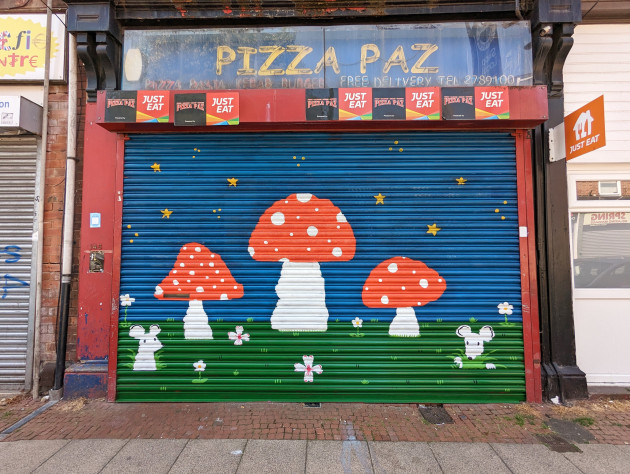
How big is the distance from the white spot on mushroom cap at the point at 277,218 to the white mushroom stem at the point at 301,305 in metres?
0.81

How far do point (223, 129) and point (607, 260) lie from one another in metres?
6.01

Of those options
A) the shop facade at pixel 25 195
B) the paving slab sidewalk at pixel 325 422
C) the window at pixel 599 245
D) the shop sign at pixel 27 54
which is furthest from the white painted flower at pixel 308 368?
the shop sign at pixel 27 54

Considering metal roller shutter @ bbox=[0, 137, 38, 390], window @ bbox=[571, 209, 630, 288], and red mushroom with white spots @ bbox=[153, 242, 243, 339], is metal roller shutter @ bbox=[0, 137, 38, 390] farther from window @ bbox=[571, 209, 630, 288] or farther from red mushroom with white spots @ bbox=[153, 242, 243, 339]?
window @ bbox=[571, 209, 630, 288]

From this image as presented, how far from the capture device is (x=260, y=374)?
494 centimetres

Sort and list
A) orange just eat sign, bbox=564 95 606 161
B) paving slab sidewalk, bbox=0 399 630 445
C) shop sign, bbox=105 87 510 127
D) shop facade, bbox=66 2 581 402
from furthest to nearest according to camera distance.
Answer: shop facade, bbox=66 2 581 402
shop sign, bbox=105 87 510 127
orange just eat sign, bbox=564 95 606 161
paving slab sidewalk, bbox=0 399 630 445

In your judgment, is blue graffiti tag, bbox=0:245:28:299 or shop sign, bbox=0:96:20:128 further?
blue graffiti tag, bbox=0:245:28:299

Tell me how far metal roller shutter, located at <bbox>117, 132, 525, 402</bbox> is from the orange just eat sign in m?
0.68

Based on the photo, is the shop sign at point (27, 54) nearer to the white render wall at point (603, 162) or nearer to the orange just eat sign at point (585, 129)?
the orange just eat sign at point (585, 129)

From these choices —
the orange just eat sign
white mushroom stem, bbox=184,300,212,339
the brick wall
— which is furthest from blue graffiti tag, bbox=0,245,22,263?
the orange just eat sign

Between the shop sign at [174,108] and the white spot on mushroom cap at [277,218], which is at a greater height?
the shop sign at [174,108]

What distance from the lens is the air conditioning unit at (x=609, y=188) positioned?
203 inches

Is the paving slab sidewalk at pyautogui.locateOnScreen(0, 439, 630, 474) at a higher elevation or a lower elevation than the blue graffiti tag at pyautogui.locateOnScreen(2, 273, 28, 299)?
lower

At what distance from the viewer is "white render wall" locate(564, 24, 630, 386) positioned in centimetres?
503

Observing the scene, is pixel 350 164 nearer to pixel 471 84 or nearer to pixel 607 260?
pixel 471 84
